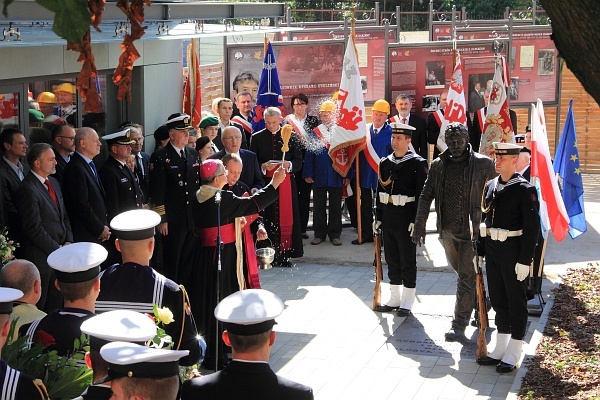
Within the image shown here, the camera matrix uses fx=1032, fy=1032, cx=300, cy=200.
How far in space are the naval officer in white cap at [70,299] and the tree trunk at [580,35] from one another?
2632 mm

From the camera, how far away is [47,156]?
8.58 m

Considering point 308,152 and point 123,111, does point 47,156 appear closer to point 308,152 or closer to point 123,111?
point 123,111

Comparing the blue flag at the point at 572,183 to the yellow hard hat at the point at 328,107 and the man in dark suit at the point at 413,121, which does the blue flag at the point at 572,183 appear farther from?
the yellow hard hat at the point at 328,107

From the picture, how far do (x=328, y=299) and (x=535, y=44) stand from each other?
6.24 meters

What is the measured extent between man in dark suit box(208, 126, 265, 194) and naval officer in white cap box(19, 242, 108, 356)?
5.21 m

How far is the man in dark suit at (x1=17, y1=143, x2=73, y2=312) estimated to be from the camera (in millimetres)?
8484

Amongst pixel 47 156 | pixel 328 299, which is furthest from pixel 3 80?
pixel 328 299

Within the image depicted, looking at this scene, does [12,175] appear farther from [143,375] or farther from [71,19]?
[71,19]

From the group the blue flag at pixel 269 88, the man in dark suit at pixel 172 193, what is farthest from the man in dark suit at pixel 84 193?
the blue flag at pixel 269 88

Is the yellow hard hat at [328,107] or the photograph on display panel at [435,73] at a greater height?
the photograph on display panel at [435,73]

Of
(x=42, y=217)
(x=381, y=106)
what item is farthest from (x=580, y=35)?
(x=381, y=106)

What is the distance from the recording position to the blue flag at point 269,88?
1352cm

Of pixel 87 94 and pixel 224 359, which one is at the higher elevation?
pixel 87 94

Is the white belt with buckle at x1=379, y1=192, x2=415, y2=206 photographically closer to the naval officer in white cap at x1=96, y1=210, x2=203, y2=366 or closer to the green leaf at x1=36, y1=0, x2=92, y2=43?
the naval officer in white cap at x1=96, y1=210, x2=203, y2=366
